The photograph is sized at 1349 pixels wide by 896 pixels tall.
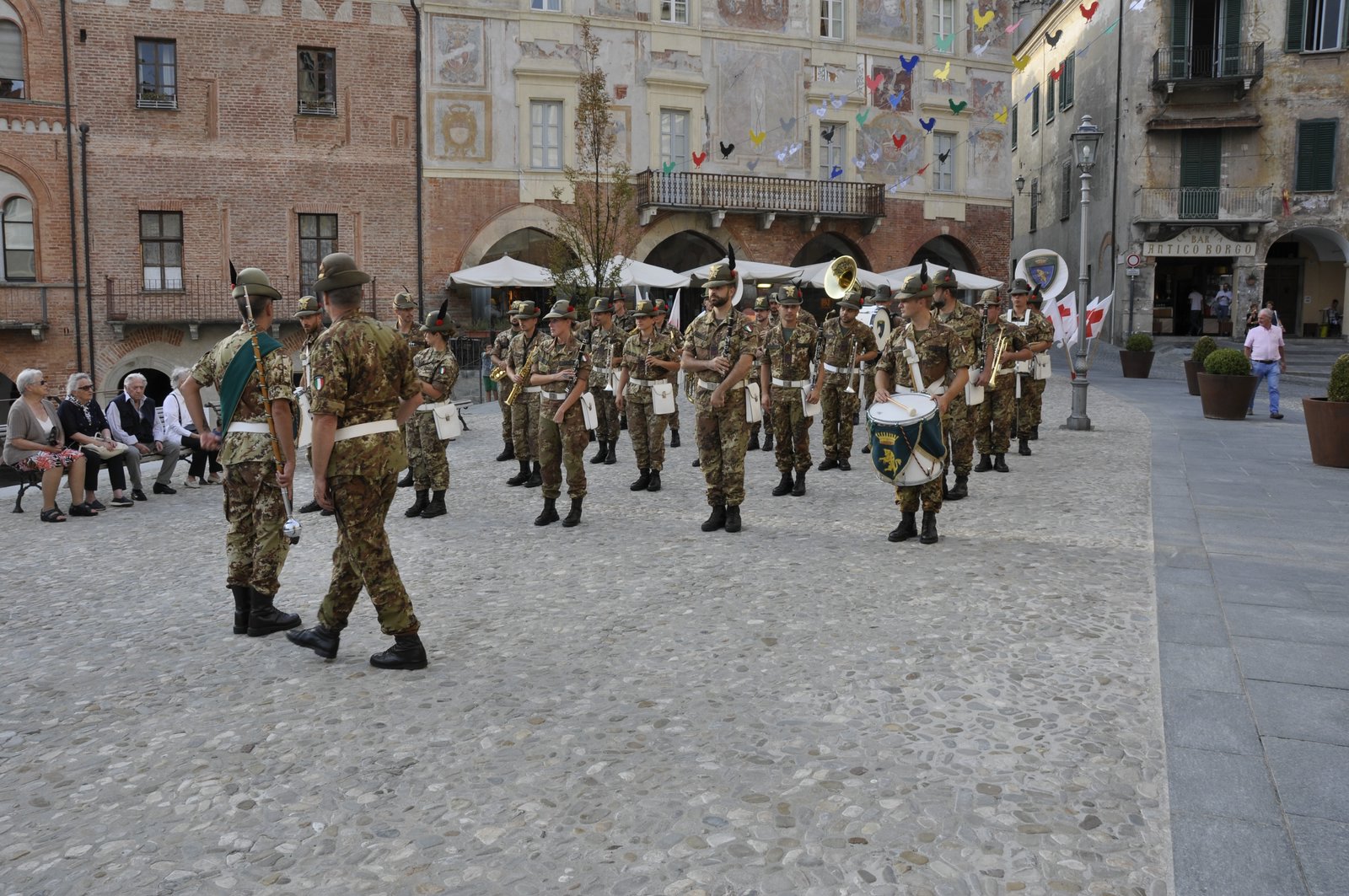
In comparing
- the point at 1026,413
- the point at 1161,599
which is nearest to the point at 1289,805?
the point at 1161,599

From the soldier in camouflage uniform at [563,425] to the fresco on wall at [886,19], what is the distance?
2416cm

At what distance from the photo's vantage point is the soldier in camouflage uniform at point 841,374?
12039mm

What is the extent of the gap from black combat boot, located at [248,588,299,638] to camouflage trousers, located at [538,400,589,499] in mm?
3409

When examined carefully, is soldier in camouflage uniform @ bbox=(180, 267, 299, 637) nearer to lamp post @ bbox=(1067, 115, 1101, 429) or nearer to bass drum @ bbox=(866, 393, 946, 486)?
bass drum @ bbox=(866, 393, 946, 486)

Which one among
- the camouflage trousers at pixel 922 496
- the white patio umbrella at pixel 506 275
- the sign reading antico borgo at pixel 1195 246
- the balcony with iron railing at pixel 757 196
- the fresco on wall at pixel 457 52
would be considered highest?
the fresco on wall at pixel 457 52

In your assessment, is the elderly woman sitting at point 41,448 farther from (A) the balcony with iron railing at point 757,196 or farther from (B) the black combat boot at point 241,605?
(A) the balcony with iron railing at point 757,196

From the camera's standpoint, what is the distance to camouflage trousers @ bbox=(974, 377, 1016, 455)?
1179 centimetres

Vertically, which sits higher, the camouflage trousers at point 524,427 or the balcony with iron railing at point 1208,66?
the balcony with iron railing at point 1208,66

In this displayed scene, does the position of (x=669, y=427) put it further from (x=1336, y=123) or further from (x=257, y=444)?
(x=1336, y=123)

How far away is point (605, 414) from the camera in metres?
13.7

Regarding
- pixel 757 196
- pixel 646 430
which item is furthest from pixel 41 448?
pixel 757 196

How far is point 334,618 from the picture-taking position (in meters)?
5.38

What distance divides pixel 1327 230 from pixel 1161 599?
30609 mm

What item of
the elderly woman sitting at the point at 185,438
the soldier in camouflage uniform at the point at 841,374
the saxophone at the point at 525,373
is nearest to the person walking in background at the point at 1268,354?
the soldier in camouflage uniform at the point at 841,374
